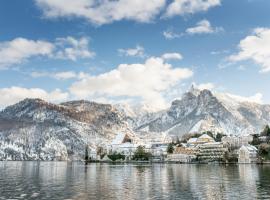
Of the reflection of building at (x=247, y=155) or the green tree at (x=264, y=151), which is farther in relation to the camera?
the reflection of building at (x=247, y=155)

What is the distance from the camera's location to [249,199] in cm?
4519

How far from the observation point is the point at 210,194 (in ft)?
164

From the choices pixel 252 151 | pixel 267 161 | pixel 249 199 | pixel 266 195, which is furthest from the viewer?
pixel 252 151

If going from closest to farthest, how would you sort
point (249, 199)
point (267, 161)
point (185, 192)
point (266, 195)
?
point (249, 199)
point (266, 195)
point (185, 192)
point (267, 161)

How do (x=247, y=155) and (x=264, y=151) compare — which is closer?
(x=264, y=151)

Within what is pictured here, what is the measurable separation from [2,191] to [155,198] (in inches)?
846

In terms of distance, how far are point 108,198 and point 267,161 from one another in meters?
136

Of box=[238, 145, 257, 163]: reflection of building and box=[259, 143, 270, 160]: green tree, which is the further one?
box=[238, 145, 257, 163]: reflection of building

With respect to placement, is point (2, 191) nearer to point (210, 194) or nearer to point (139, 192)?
point (139, 192)

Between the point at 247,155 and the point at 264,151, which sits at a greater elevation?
the point at 264,151

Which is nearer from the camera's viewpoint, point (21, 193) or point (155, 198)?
point (155, 198)

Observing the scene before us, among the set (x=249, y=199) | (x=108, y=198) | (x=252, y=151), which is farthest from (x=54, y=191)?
(x=252, y=151)

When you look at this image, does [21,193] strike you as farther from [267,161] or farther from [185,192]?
[267,161]

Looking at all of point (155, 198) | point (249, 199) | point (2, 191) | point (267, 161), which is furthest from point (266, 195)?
point (267, 161)
